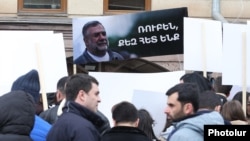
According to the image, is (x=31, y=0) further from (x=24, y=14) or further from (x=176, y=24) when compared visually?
(x=176, y=24)

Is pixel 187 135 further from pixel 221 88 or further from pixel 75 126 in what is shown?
pixel 221 88

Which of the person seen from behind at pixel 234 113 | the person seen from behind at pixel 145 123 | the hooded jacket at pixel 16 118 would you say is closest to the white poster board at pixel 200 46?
the person seen from behind at pixel 234 113

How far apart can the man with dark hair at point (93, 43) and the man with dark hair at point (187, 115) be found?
2915 mm

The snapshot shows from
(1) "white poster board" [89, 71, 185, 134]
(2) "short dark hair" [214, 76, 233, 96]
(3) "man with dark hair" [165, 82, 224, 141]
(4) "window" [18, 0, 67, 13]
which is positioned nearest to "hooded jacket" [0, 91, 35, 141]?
(3) "man with dark hair" [165, 82, 224, 141]

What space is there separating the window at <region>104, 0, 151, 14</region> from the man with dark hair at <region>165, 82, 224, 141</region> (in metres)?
7.33

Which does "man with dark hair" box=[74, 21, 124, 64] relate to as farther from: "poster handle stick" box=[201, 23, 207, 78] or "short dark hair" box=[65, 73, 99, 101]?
"short dark hair" box=[65, 73, 99, 101]

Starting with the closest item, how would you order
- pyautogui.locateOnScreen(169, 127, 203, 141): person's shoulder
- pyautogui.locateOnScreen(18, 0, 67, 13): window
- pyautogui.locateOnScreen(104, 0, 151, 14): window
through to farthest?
pyautogui.locateOnScreen(169, 127, 203, 141): person's shoulder
pyautogui.locateOnScreen(18, 0, 67, 13): window
pyautogui.locateOnScreen(104, 0, 151, 14): window

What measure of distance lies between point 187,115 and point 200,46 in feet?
7.96

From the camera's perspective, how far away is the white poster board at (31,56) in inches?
215

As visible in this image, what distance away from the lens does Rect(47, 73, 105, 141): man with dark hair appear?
3.54 m

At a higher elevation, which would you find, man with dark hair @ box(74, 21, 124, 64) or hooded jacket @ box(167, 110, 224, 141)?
man with dark hair @ box(74, 21, 124, 64)

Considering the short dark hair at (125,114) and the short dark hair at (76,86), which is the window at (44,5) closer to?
the short dark hair at (76,86)

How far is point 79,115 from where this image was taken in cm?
363

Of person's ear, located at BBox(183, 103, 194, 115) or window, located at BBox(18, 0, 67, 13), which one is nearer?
person's ear, located at BBox(183, 103, 194, 115)
